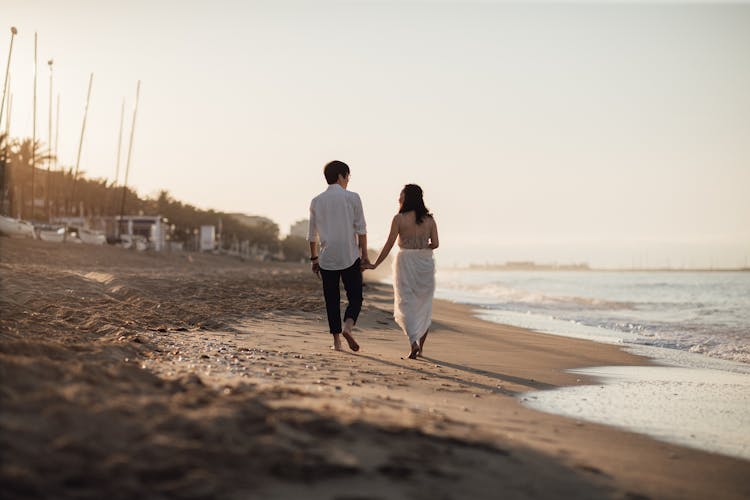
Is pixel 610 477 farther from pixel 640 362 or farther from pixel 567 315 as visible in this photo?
pixel 567 315

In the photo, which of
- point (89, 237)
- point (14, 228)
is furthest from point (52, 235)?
point (89, 237)

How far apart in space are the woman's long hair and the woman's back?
1.5 inches

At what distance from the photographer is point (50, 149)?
5659 centimetres

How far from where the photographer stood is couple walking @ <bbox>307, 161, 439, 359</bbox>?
7656mm

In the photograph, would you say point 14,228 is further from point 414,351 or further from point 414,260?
point 414,351

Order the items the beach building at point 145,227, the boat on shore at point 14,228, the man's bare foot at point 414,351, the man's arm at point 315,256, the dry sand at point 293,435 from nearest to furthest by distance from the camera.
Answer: the dry sand at point 293,435, the man's bare foot at point 414,351, the man's arm at point 315,256, the boat on shore at point 14,228, the beach building at point 145,227

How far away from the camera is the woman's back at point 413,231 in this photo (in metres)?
7.92

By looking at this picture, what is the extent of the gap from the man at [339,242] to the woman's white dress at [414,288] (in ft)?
1.55

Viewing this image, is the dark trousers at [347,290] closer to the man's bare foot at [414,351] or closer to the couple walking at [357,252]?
the couple walking at [357,252]

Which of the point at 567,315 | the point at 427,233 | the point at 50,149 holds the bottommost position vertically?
the point at 567,315

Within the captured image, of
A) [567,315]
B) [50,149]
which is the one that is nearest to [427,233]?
[567,315]

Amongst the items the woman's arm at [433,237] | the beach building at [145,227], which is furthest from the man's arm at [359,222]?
the beach building at [145,227]

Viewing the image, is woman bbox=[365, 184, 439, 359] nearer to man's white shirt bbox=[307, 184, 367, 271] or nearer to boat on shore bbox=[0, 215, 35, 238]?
man's white shirt bbox=[307, 184, 367, 271]

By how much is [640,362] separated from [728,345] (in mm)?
4135
